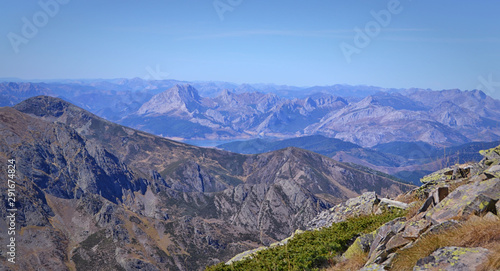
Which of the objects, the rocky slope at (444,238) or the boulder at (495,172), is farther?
the boulder at (495,172)

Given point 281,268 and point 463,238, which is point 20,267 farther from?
point 463,238

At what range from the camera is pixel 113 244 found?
165625mm

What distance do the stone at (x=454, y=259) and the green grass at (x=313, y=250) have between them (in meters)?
6.47

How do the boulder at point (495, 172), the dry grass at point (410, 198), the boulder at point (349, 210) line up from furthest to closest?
the boulder at point (349, 210), the dry grass at point (410, 198), the boulder at point (495, 172)

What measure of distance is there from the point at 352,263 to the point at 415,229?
147 inches

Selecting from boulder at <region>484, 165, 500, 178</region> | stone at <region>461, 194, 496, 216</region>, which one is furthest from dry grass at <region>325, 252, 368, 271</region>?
boulder at <region>484, 165, 500, 178</region>

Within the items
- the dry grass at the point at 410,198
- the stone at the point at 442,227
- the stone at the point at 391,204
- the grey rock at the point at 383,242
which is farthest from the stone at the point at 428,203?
the dry grass at the point at 410,198

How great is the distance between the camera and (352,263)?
1684 centimetres

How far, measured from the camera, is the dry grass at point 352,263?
16.3m

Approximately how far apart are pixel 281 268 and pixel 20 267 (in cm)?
16318

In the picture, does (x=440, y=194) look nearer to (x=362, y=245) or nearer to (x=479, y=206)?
(x=479, y=206)

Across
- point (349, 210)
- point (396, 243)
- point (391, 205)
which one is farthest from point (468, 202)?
point (349, 210)

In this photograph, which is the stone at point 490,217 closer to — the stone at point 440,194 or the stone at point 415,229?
the stone at point 415,229

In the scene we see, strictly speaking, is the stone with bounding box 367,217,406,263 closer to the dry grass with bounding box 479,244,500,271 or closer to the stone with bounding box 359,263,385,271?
the stone with bounding box 359,263,385,271
